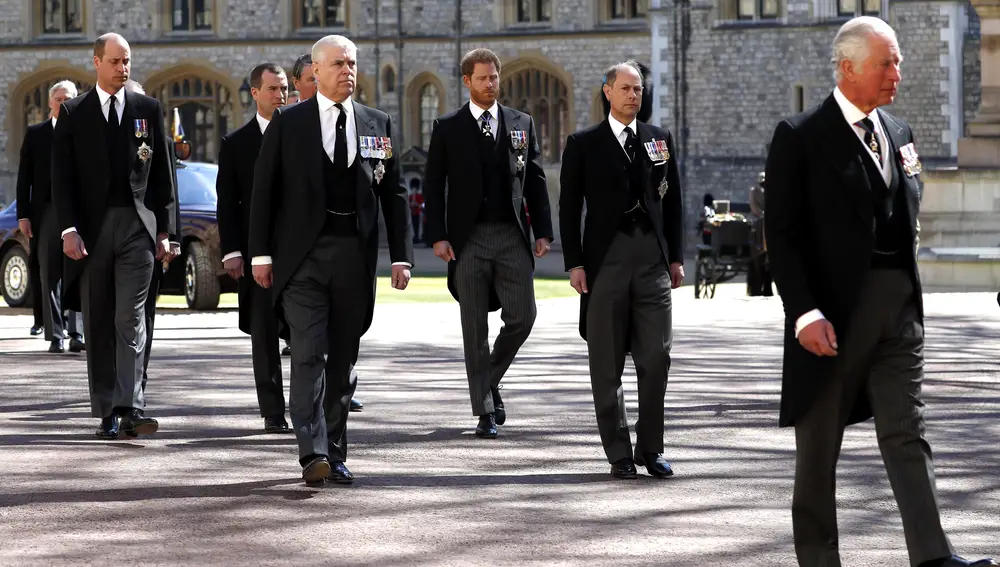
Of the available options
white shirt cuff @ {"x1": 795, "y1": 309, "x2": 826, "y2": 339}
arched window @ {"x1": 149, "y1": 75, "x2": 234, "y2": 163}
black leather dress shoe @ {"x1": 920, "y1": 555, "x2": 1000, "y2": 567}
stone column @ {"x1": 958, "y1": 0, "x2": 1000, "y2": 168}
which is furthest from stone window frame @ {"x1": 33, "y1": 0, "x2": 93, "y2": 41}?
black leather dress shoe @ {"x1": 920, "y1": 555, "x2": 1000, "y2": 567}

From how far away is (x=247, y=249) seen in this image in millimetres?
9086

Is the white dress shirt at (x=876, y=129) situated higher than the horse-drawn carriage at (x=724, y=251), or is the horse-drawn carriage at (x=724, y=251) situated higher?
the white dress shirt at (x=876, y=129)

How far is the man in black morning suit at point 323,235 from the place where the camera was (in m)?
7.30

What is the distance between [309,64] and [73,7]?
41.0m

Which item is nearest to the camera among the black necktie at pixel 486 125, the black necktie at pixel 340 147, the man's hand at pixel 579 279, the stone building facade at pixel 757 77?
the black necktie at pixel 340 147

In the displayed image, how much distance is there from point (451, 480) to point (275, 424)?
73.9 inches

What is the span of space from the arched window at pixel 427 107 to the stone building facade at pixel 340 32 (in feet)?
0.11

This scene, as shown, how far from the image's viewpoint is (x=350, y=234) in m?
7.37

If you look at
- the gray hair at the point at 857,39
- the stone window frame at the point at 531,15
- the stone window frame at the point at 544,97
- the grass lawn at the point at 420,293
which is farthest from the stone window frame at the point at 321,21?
the gray hair at the point at 857,39

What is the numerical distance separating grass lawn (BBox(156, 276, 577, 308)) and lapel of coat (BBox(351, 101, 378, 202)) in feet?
39.5

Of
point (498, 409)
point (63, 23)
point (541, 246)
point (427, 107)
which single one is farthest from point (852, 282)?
point (63, 23)

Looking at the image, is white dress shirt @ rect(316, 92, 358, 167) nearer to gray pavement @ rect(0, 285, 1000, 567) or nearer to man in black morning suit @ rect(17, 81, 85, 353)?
gray pavement @ rect(0, 285, 1000, 567)

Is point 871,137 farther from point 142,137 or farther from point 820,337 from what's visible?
point 142,137

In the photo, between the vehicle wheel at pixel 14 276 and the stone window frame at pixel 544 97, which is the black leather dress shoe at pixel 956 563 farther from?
the stone window frame at pixel 544 97
